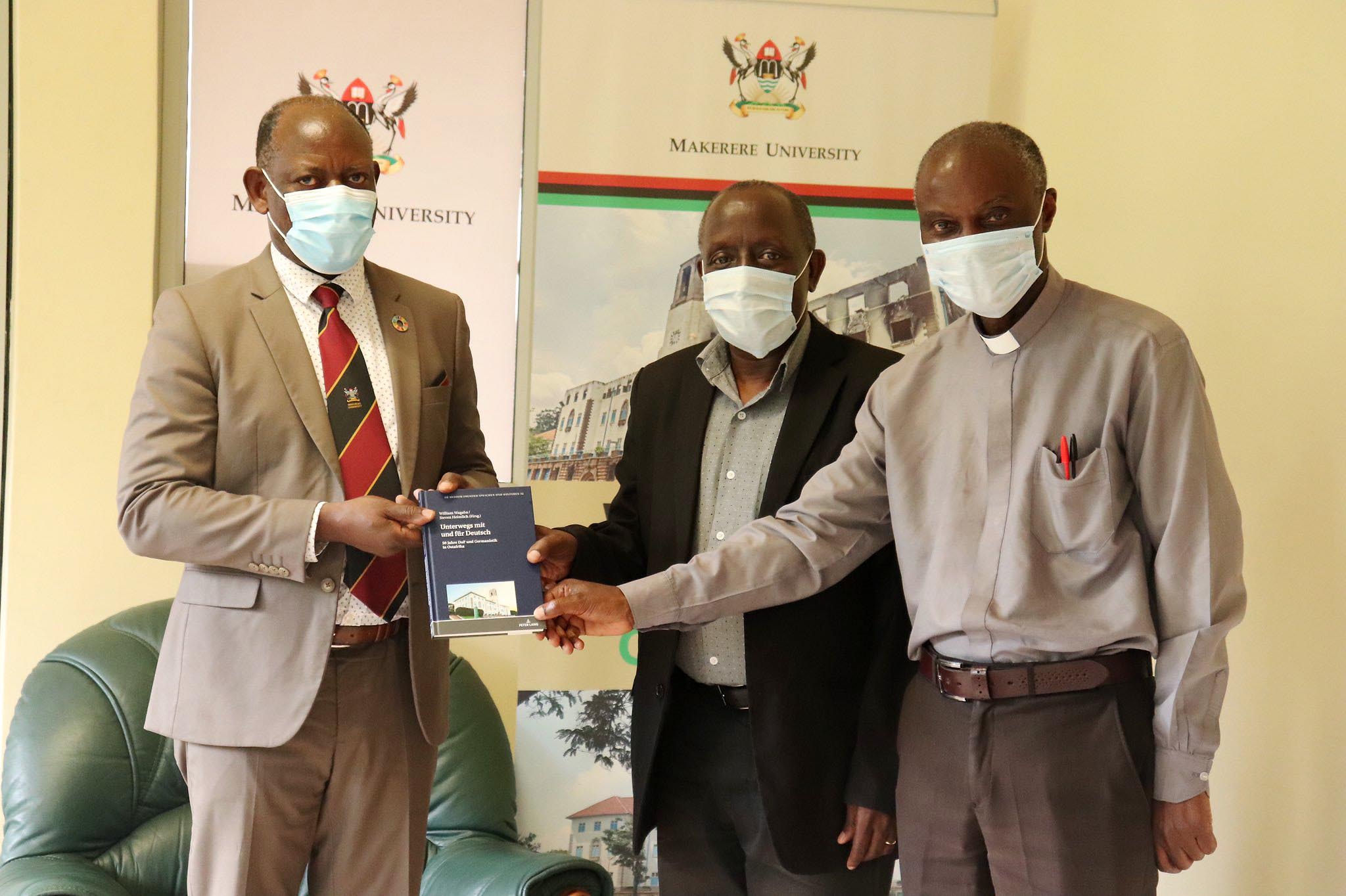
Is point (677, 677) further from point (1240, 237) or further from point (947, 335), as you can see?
point (1240, 237)

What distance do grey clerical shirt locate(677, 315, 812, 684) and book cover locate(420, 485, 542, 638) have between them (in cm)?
37

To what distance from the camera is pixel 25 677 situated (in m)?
3.55

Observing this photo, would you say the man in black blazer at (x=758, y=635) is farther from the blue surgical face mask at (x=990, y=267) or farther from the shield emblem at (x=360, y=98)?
the shield emblem at (x=360, y=98)

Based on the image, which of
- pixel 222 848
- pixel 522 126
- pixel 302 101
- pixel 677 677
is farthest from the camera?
pixel 522 126

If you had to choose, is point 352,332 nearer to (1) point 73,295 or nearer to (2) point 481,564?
(2) point 481,564

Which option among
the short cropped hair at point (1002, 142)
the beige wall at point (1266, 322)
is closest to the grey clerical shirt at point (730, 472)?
the short cropped hair at point (1002, 142)

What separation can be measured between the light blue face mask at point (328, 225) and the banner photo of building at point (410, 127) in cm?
172

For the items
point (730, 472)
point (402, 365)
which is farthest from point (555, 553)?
point (402, 365)

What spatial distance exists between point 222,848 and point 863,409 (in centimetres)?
144

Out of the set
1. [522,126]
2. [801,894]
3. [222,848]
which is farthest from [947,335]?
[522,126]

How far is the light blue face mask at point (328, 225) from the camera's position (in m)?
2.06

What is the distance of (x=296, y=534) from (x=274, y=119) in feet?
2.70

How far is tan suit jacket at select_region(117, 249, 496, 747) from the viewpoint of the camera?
76.5 inches

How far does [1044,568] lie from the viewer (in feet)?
6.31
